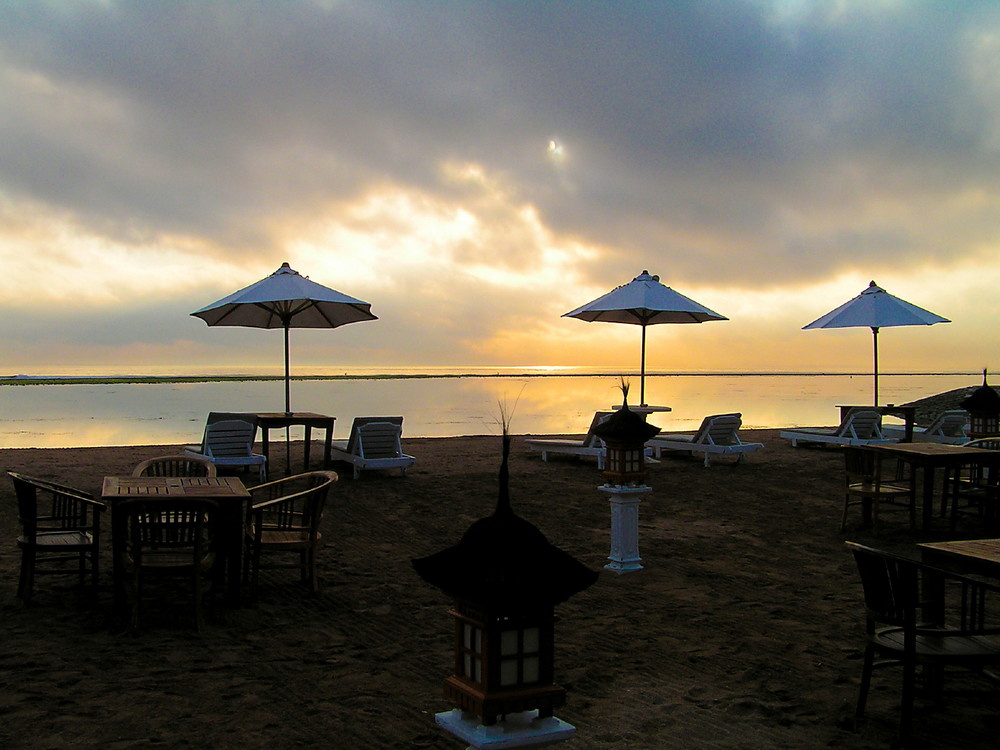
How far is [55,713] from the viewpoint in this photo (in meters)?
3.66

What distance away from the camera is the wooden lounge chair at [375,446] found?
407 inches

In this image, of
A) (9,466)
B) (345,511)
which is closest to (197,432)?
(9,466)

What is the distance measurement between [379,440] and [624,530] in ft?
15.4

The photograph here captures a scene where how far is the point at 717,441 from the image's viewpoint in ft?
40.2

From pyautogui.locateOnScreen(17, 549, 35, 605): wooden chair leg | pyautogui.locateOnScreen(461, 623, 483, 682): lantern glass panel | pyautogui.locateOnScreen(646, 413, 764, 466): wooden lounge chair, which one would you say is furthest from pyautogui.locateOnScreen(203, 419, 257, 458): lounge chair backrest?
pyautogui.locateOnScreen(461, 623, 483, 682): lantern glass panel

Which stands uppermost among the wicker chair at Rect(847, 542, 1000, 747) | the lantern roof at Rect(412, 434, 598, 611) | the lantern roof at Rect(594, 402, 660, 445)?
the lantern roof at Rect(594, 402, 660, 445)

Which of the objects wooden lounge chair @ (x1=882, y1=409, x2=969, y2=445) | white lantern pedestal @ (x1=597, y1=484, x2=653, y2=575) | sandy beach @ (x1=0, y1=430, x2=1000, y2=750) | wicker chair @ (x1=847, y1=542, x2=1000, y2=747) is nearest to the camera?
wicker chair @ (x1=847, y1=542, x2=1000, y2=747)

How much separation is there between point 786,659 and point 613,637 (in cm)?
98

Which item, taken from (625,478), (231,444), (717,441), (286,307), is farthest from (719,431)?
(231,444)

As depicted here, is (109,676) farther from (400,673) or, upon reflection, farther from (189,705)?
(400,673)

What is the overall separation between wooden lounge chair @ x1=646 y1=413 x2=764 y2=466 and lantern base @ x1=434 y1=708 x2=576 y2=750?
9.89m

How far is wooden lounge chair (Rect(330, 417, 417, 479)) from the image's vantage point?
10.3m

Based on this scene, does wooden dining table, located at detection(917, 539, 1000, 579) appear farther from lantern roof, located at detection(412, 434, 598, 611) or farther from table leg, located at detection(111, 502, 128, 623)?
table leg, located at detection(111, 502, 128, 623)

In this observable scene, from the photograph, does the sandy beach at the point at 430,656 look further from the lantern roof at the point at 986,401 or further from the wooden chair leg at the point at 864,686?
the lantern roof at the point at 986,401
